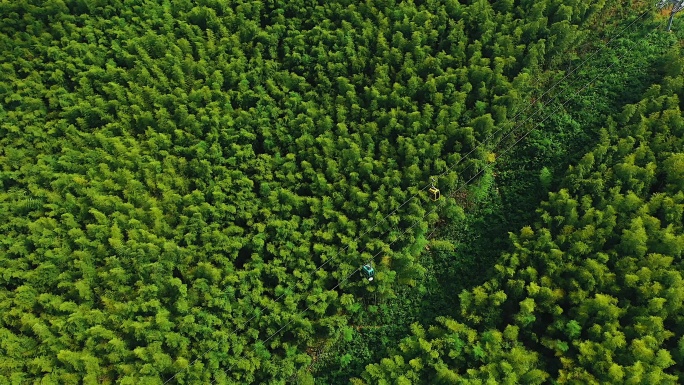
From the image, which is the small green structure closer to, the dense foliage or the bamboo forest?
the bamboo forest

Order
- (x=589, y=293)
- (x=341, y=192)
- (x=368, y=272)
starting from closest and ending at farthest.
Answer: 1. (x=589, y=293)
2. (x=368, y=272)
3. (x=341, y=192)

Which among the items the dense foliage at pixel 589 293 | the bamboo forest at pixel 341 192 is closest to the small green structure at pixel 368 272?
the bamboo forest at pixel 341 192

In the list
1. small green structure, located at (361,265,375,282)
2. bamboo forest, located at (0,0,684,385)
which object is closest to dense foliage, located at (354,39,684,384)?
bamboo forest, located at (0,0,684,385)

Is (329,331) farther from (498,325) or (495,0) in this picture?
(495,0)

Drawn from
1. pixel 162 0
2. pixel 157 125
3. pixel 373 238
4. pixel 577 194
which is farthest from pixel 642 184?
pixel 162 0

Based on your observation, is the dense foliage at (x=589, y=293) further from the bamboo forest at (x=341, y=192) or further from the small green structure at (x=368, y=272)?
the small green structure at (x=368, y=272)

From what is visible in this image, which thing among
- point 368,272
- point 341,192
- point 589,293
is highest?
point 589,293

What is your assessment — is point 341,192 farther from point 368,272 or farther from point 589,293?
point 589,293

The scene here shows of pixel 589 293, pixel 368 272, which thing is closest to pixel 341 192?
pixel 368 272

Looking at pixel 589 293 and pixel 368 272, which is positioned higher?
pixel 589 293
